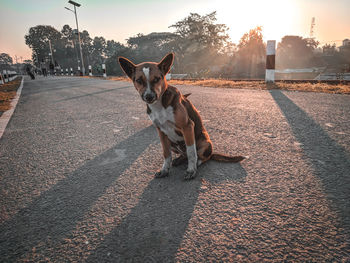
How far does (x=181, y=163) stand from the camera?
2.08 metres

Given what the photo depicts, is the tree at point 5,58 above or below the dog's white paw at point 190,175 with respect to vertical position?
above

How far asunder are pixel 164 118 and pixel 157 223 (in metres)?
0.80

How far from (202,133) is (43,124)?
3.34 metres

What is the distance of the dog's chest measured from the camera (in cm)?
169

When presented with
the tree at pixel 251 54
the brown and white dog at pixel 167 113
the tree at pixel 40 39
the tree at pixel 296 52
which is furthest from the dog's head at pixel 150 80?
the tree at pixel 40 39

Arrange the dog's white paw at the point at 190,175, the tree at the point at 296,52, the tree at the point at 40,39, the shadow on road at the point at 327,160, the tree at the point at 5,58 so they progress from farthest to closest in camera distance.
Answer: the tree at the point at 5,58 < the tree at the point at 40,39 < the tree at the point at 296,52 < the dog's white paw at the point at 190,175 < the shadow on road at the point at 327,160

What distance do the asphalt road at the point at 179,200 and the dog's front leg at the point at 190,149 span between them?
3.2 inches

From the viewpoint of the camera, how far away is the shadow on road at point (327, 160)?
1313 millimetres

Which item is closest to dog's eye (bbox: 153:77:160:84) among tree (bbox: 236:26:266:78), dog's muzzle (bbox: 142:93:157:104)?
dog's muzzle (bbox: 142:93:157:104)

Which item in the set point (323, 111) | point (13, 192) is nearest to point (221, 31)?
point (323, 111)

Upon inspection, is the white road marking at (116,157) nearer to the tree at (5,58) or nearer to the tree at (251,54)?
the tree at (251,54)

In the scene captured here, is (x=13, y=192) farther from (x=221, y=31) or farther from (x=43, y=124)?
(x=221, y=31)

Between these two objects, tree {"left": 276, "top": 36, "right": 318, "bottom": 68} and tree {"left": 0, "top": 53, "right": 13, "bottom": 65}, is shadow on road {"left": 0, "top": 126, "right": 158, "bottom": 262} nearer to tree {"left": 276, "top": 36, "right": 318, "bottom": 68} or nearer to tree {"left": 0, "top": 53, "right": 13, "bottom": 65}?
tree {"left": 276, "top": 36, "right": 318, "bottom": 68}

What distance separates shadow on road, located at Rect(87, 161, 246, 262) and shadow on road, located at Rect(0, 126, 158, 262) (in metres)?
0.32
